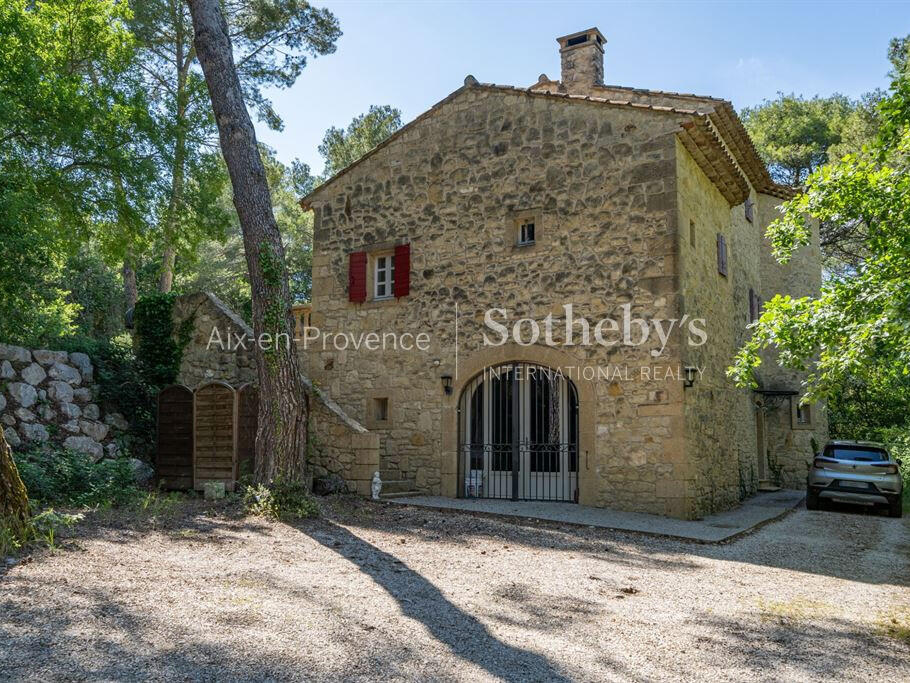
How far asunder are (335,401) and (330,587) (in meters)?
7.51

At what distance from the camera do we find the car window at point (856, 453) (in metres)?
11.5

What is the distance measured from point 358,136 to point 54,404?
16.2m

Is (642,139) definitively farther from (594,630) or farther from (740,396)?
(594,630)

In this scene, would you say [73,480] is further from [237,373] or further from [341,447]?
[237,373]

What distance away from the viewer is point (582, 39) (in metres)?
14.3

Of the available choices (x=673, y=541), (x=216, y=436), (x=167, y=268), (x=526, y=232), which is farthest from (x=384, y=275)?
(x=167, y=268)

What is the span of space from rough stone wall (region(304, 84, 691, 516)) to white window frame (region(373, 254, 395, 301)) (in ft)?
0.82

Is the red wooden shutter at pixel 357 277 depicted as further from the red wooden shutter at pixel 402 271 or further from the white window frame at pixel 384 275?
the red wooden shutter at pixel 402 271

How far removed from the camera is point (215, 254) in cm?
2644

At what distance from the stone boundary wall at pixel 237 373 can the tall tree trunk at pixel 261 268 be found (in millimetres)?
2028

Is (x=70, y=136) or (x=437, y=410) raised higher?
(x=70, y=136)

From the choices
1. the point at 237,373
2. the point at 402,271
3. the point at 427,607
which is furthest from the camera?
the point at 237,373

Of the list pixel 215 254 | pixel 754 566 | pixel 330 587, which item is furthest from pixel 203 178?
pixel 215 254

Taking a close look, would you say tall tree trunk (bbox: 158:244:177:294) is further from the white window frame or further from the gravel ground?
the gravel ground
